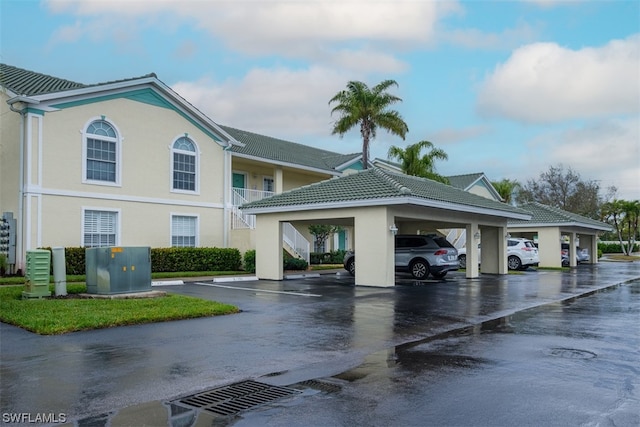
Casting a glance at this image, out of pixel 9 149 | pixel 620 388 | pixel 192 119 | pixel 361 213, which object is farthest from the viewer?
pixel 192 119

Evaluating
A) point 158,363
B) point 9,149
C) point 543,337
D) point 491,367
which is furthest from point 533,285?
point 9,149

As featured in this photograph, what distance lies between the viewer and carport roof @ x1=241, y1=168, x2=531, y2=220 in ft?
58.0

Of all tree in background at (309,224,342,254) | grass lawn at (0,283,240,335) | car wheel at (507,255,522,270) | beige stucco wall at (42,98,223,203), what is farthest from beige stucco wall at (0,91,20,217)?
car wheel at (507,255,522,270)

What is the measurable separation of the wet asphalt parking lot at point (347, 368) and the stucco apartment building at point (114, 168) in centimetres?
916

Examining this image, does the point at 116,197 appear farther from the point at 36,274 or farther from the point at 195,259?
the point at 36,274

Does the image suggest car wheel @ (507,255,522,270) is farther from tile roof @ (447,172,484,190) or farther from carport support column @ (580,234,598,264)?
tile roof @ (447,172,484,190)

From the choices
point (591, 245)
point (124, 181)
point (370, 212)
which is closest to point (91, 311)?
point (370, 212)

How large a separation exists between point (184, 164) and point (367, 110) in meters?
12.0

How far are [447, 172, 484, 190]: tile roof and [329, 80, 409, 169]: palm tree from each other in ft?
54.0

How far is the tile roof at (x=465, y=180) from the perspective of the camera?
46688 mm

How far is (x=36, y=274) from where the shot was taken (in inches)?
482

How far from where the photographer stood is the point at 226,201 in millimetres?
26297

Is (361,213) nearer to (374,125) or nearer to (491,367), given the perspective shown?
(491,367)

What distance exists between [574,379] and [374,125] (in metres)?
26.8
